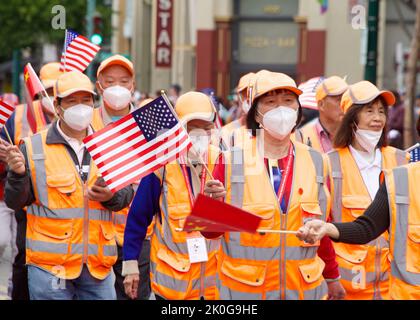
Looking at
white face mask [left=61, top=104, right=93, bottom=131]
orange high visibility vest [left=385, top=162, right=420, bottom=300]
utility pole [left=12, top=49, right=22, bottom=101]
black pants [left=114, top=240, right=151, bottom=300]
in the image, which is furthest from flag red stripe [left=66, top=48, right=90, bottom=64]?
utility pole [left=12, top=49, right=22, bottom=101]

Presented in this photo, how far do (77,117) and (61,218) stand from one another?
2.24ft

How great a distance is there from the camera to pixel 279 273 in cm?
655

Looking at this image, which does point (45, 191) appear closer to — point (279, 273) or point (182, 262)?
point (182, 262)

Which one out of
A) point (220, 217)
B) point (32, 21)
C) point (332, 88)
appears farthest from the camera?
point (32, 21)

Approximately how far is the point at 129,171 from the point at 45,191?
33.7 inches

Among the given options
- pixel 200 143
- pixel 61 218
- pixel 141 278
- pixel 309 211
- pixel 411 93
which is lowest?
pixel 141 278

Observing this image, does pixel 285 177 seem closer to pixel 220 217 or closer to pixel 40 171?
pixel 220 217

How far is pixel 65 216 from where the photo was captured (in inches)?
311

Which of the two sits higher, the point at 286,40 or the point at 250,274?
the point at 250,274

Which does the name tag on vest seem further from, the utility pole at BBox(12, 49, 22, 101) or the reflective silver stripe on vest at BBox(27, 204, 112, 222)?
the utility pole at BBox(12, 49, 22, 101)

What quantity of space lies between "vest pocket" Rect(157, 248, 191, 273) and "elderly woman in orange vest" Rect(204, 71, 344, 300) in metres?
0.56

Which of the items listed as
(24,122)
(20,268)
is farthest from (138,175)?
(24,122)

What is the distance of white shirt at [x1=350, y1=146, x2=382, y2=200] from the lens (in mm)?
8319

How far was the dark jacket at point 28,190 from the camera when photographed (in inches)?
302
